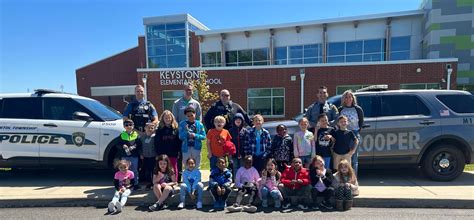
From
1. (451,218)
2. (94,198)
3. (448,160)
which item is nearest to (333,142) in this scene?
(451,218)

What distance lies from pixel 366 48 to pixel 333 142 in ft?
71.4

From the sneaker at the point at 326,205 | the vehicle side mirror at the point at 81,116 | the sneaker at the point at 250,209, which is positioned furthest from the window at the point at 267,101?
the sneaker at the point at 250,209

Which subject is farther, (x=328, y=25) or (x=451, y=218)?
(x=328, y=25)

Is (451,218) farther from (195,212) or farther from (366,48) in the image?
(366,48)

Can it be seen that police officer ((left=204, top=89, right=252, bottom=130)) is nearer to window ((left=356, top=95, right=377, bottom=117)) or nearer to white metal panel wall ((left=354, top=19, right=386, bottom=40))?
window ((left=356, top=95, right=377, bottom=117))

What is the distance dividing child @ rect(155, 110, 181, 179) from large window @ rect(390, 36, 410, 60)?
23034 millimetres

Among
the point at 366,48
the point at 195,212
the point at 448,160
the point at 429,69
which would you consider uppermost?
the point at 366,48

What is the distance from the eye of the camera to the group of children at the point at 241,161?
4.54 metres

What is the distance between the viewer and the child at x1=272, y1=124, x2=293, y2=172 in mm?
4930

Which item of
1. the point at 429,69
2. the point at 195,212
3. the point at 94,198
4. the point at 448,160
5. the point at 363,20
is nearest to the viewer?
the point at 195,212

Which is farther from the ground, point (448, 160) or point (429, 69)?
point (429, 69)

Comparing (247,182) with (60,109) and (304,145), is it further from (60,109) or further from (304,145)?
(60,109)

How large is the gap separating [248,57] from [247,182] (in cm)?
2270

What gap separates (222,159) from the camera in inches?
188
